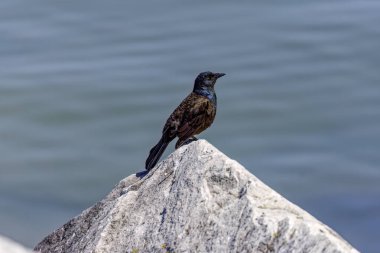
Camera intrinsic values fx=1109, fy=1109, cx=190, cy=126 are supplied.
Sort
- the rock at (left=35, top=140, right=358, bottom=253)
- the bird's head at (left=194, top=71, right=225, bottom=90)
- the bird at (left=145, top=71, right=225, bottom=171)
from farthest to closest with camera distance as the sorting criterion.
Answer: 1. the bird's head at (left=194, top=71, right=225, bottom=90)
2. the bird at (left=145, top=71, right=225, bottom=171)
3. the rock at (left=35, top=140, right=358, bottom=253)

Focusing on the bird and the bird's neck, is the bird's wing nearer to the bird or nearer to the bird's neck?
the bird

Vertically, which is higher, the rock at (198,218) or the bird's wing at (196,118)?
the bird's wing at (196,118)

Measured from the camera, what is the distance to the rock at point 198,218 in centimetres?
527

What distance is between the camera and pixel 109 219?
6203 mm

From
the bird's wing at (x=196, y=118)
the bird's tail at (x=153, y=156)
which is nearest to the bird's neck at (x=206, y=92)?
the bird's wing at (x=196, y=118)

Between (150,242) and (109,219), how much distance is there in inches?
19.4

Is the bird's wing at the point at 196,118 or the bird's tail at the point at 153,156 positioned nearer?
the bird's tail at the point at 153,156

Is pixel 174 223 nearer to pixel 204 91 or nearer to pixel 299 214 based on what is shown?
pixel 299 214

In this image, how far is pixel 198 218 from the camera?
18.6 ft

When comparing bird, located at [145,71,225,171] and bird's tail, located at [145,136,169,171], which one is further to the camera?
bird, located at [145,71,225,171]

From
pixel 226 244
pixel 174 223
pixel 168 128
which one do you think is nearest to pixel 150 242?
pixel 174 223

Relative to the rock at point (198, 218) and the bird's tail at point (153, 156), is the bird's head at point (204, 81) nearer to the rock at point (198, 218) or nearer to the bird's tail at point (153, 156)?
the bird's tail at point (153, 156)

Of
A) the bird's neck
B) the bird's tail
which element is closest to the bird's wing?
the bird's neck

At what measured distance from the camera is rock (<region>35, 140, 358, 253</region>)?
207 inches
